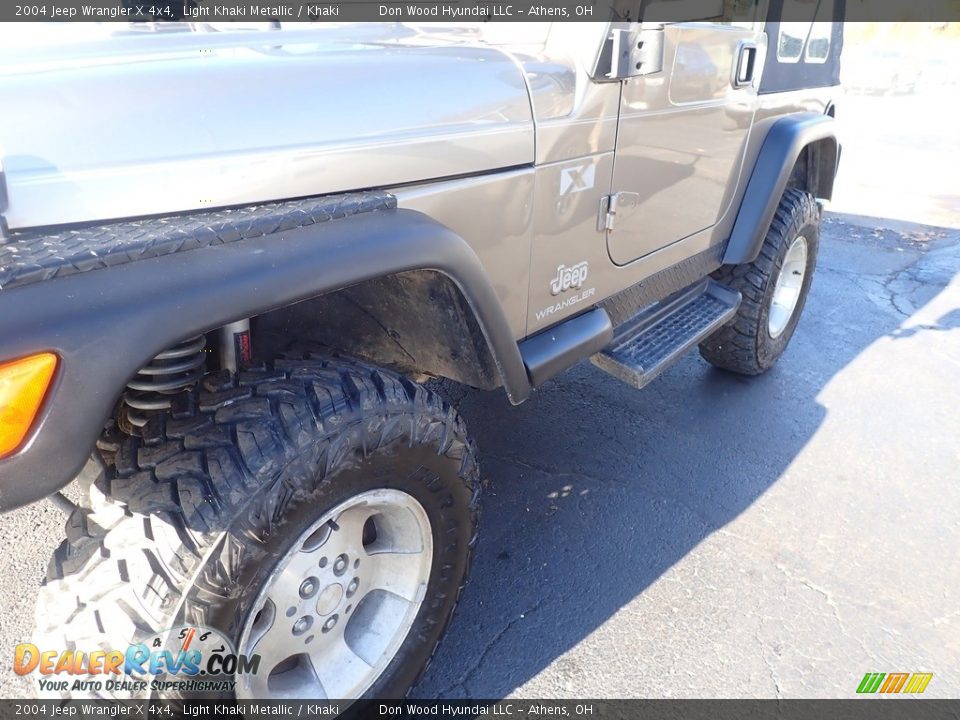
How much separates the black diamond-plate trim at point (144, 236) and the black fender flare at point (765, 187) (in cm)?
217

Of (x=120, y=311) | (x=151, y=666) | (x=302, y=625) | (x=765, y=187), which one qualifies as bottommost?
(x=302, y=625)

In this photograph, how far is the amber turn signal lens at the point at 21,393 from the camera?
3.53 feet

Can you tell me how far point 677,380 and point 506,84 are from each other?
237 cm

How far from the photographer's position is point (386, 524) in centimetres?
179

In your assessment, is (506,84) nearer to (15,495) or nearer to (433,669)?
(15,495)

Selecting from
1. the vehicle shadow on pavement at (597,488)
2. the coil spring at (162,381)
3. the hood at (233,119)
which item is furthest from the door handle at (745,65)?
the coil spring at (162,381)

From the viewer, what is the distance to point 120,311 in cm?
113

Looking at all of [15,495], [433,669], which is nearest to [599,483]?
[433,669]

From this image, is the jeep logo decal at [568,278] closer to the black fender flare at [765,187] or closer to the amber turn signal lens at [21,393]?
the black fender flare at [765,187]

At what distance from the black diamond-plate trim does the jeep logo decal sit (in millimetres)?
794

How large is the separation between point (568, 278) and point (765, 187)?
1436mm

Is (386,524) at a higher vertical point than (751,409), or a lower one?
higher

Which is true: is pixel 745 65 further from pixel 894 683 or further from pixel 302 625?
pixel 302 625

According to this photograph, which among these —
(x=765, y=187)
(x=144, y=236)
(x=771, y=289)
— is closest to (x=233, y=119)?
(x=144, y=236)
